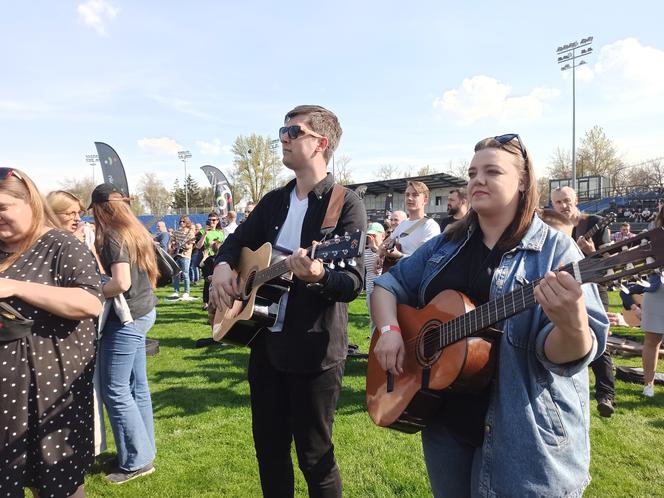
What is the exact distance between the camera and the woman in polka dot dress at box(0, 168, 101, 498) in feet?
6.86

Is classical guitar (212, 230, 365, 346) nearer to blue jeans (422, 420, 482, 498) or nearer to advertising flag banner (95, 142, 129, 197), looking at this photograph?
blue jeans (422, 420, 482, 498)

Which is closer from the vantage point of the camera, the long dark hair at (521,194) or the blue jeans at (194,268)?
the long dark hair at (521,194)

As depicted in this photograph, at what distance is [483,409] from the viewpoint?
5.77 feet

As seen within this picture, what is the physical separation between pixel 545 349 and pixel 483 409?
1.28ft

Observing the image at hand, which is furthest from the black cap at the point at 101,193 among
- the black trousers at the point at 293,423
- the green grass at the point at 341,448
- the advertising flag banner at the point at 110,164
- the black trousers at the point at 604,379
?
the advertising flag banner at the point at 110,164

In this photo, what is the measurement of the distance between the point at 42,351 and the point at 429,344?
1.86 meters

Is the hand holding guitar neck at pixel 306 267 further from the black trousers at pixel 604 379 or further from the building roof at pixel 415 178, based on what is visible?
the building roof at pixel 415 178

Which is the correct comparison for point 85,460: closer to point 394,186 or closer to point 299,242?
point 299,242

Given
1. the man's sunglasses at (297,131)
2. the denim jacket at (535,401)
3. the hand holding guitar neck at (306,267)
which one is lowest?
the denim jacket at (535,401)

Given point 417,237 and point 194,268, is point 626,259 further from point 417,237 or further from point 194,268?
point 194,268

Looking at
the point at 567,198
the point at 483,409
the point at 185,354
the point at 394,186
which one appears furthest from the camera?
the point at 394,186

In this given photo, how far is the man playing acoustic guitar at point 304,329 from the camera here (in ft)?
7.63

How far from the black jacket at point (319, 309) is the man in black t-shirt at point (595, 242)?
3.19 metres

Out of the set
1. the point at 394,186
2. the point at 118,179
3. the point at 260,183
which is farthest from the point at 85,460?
the point at 260,183
